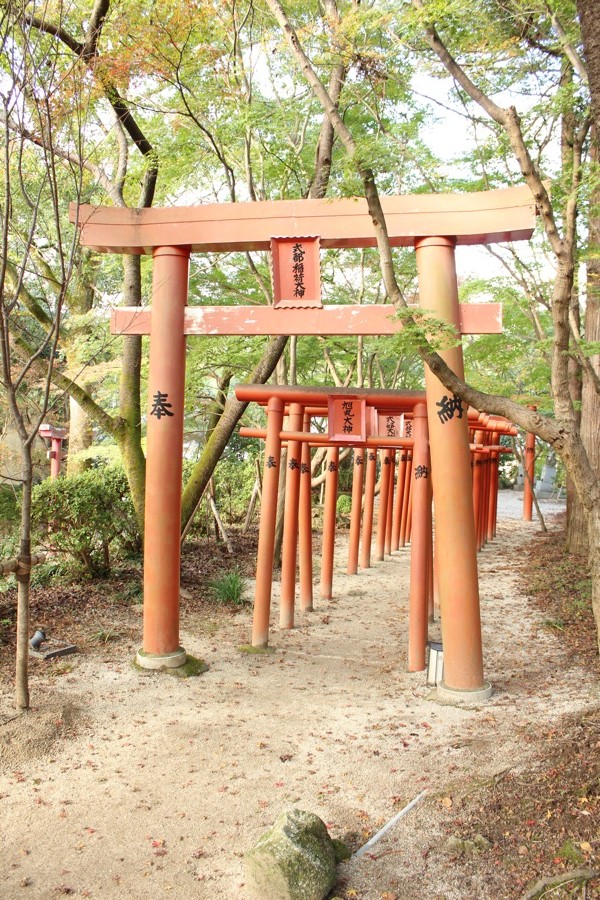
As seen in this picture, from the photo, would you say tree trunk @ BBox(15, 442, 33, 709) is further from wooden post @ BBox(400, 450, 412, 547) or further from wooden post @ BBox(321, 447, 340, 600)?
wooden post @ BBox(400, 450, 412, 547)

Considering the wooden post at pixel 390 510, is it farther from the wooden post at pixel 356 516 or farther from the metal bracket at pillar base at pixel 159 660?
the metal bracket at pillar base at pixel 159 660

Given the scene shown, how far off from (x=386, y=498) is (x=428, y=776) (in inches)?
318

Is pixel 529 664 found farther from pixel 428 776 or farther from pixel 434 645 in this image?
pixel 428 776

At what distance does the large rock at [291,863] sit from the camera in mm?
2938

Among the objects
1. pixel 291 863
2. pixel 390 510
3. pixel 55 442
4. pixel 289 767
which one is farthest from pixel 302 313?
pixel 55 442

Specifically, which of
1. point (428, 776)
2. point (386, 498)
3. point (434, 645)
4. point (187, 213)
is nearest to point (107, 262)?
point (187, 213)

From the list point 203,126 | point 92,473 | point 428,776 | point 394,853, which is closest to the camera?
point 394,853

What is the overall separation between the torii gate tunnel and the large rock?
257 cm

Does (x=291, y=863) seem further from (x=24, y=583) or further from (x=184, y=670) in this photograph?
(x=184, y=670)

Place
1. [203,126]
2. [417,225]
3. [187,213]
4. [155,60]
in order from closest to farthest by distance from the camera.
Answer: [417,225] → [187,213] → [155,60] → [203,126]

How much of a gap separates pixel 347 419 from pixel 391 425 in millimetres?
2792

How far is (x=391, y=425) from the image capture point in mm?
9648

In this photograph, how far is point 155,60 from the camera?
6.96m

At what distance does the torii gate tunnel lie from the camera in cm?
548
